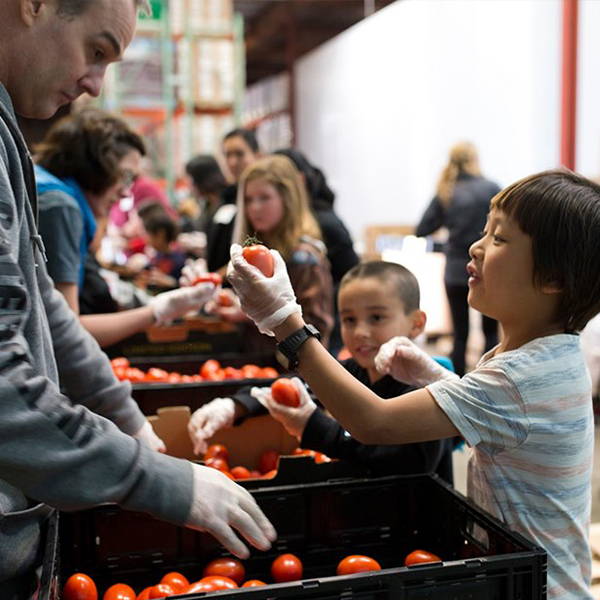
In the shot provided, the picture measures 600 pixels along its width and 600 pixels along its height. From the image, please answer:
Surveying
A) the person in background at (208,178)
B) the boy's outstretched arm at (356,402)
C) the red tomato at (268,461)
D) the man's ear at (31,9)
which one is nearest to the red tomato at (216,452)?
the red tomato at (268,461)

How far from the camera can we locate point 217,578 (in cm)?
146

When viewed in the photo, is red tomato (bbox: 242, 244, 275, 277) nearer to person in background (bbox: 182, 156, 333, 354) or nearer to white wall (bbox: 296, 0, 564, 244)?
person in background (bbox: 182, 156, 333, 354)

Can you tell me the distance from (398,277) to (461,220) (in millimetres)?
3360

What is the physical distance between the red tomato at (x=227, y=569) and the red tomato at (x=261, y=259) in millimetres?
640

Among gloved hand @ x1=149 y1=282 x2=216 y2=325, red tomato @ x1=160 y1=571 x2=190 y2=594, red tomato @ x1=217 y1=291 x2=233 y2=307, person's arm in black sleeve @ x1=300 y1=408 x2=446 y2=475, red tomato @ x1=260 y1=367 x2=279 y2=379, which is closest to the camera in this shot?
red tomato @ x1=160 y1=571 x2=190 y2=594

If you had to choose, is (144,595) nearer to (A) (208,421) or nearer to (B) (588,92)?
(A) (208,421)

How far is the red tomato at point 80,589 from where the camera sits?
1.43 m

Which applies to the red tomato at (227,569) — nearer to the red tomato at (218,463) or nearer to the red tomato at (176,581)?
the red tomato at (176,581)

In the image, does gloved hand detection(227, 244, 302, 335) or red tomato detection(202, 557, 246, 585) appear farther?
red tomato detection(202, 557, 246, 585)

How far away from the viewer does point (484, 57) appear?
601 cm

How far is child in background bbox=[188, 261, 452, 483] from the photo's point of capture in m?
1.69

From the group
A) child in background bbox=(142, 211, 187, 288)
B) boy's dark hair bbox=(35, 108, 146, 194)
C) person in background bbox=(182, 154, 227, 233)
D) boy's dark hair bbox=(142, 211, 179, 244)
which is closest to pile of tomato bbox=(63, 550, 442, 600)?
boy's dark hair bbox=(35, 108, 146, 194)

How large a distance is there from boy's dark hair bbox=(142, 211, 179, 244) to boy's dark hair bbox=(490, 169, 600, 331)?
4.95 meters

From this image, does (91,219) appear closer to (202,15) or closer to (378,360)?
(378,360)
